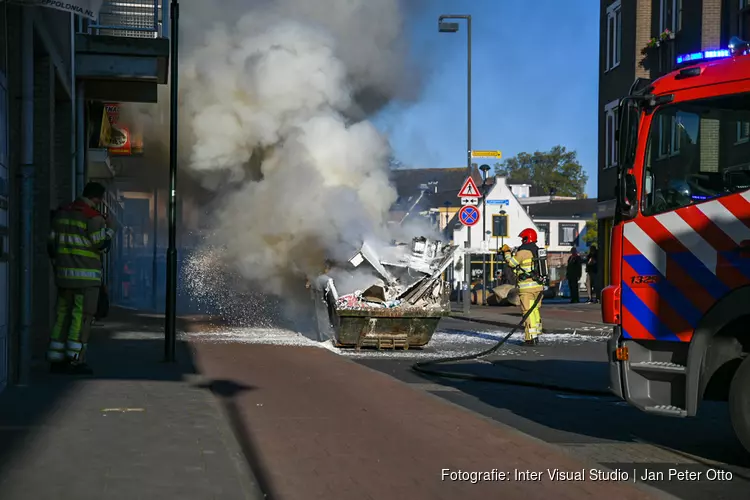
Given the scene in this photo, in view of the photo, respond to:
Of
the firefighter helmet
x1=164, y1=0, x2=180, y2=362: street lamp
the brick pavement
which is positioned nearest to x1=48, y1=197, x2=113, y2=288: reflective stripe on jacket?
x1=164, y1=0, x2=180, y2=362: street lamp

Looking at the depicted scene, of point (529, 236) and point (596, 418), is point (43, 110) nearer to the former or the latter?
point (596, 418)

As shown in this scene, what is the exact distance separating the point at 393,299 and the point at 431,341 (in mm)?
2434

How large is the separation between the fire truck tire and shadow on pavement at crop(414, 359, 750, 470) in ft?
0.94

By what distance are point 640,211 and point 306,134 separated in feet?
34.8

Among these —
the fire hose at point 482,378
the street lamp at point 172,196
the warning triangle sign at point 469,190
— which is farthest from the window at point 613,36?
the street lamp at point 172,196

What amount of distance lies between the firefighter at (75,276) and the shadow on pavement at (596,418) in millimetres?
3593

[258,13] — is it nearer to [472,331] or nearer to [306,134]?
[306,134]

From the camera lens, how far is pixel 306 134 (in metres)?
16.8

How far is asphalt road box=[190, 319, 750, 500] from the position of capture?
6258 millimetres

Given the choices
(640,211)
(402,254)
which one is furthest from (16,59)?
(402,254)

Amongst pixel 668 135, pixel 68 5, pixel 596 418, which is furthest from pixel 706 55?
pixel 68 5

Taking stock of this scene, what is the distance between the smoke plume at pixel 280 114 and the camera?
16.5 metres

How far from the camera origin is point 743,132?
6266mm

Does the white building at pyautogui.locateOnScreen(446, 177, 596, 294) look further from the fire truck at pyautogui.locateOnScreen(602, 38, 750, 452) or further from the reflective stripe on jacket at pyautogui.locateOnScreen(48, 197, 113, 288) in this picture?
the fire truck at pyautogui.locateOnScreen(602, 38, 750, 452)
